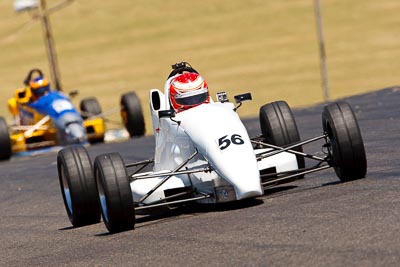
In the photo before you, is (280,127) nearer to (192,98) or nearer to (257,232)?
(192,98)

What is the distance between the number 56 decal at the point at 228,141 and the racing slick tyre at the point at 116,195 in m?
0.86

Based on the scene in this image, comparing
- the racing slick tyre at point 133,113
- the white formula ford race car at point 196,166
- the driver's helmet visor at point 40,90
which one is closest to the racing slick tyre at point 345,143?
the white formula ford race car at point 196,166

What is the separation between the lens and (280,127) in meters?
12.0

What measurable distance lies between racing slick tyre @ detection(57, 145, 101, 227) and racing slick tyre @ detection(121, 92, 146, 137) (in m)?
12.3

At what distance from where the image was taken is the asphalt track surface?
25.0 ft

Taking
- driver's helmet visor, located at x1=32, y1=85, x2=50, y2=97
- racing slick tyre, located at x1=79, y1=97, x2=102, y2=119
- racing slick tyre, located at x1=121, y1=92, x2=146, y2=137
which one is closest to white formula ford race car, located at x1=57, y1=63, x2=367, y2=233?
racing slick tyre, located at x1=121, y1=92, x2=146, y2=137

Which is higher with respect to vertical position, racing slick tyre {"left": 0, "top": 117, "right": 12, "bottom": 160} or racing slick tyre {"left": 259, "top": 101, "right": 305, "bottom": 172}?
racing slick tyre {"left": 259, "top": 101, "right": 305, "bottom": 172}

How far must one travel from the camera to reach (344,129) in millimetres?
10516

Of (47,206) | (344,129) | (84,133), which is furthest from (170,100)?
(84,133)

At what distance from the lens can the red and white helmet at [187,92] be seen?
11438 millimetres

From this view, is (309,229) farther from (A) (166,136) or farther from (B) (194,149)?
(A) (166,136)

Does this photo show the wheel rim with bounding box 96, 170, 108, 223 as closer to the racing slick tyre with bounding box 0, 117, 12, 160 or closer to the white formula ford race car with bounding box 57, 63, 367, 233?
the white formula ford race car with bounding box 57, 63, 367, 233

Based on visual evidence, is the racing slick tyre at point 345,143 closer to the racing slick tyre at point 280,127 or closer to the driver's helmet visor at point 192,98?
the racing slick tyre at point 280,127

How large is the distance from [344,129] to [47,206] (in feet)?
15.7
